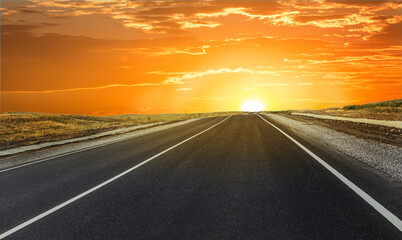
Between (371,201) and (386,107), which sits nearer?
(371,201)

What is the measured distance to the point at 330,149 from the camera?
10766 millimetres

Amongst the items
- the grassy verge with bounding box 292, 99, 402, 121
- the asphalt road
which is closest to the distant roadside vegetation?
the grassy verge with bounding box 292, 99, 402, 121

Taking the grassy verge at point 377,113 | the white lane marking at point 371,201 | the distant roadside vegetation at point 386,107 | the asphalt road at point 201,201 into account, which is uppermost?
the distant roadside vegetation at point 386,107

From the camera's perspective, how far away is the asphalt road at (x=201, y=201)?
13.0 feet

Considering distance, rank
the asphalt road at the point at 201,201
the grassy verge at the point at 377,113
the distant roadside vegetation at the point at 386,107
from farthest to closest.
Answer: the distant roadside vegetation at the point at 386,107 < the grassy verge at the point at 377,113 < the asphalt road at the point at 201,201

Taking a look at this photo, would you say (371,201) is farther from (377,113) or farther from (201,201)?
(377,113)

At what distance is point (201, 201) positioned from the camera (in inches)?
202

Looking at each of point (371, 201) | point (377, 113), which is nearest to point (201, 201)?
point (371, 201)

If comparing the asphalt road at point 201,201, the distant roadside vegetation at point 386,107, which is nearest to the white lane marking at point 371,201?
the asphalt road at point 201,201

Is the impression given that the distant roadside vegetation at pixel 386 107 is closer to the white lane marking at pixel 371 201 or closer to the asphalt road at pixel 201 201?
the white lane marking at pixel 371 201

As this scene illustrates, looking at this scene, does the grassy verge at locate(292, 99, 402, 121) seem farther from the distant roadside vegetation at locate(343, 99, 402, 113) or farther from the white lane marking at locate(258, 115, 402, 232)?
the white lane marking at locate(258, 115, 402, 232)

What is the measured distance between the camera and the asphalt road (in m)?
3.97

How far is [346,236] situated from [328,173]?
135 inches

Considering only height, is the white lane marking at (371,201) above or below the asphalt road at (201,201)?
above
